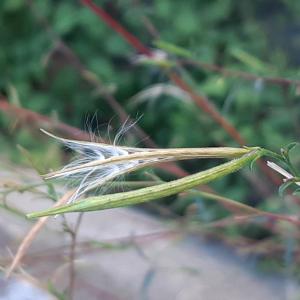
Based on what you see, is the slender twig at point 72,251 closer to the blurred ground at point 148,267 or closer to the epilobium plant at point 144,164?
the epilobium plant at point 144,164

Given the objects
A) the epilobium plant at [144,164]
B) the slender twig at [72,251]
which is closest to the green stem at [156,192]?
the epilobium plant at [144,164]

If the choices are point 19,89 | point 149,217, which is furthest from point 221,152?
point 19,89

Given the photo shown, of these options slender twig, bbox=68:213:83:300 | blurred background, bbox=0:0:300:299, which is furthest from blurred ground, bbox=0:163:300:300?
slender twig, bbox=68:213:83:300

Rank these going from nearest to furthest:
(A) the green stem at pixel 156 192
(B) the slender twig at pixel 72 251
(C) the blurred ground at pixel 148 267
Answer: (A) the green stem at pixel 156 192 → (B) the slender twig at pixel 72 251 → (C) the blurred ground at pixel 148 267

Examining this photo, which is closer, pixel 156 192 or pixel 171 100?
pixel 156 192

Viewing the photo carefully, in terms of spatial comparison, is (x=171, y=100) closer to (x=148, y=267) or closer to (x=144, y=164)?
(x=148, y=267)

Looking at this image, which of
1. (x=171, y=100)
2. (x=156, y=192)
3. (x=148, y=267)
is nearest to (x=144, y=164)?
(x=156, y=192)

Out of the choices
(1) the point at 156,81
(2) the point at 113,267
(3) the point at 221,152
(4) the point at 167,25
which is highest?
(4) the point at 167,25

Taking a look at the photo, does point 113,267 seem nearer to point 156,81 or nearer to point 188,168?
point 188,168
